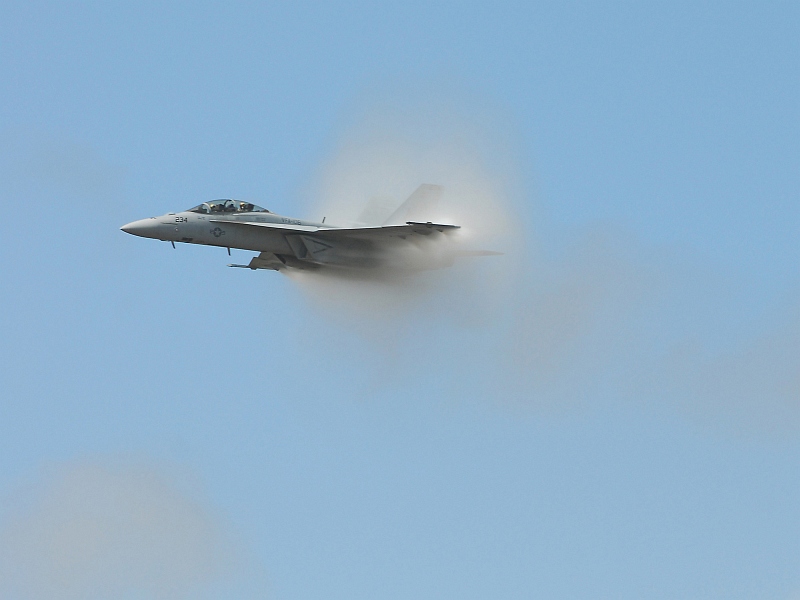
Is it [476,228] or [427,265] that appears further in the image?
[476,228]

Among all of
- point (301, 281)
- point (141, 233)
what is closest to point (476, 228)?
point (301, 281)

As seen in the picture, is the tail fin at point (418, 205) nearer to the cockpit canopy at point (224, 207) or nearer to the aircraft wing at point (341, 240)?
the aircraft wing at point (341, 240)

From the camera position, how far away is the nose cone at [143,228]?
65.1 meters

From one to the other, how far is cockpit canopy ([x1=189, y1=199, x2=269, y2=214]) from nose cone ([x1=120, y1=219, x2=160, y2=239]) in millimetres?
1590

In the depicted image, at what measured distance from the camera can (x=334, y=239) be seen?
66.6 metres

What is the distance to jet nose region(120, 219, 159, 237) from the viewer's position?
2562 inches

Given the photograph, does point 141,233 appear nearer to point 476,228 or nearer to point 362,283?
point 362,283

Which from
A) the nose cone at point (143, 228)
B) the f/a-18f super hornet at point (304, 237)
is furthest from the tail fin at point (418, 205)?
the nose cone at point (143, 228)

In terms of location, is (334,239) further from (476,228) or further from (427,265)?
(476,228)

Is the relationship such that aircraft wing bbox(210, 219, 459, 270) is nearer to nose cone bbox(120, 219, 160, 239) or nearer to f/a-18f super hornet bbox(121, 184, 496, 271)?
f/a-18f super hornet bbox(121, 184, 496, 271)

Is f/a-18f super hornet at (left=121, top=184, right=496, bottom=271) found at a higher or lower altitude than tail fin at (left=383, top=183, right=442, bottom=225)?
lower

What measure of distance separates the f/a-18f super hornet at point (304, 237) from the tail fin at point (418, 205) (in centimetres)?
233

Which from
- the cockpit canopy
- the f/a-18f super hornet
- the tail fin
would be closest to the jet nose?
the f/a-18f super hornet

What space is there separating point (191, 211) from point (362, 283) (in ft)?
23.0
